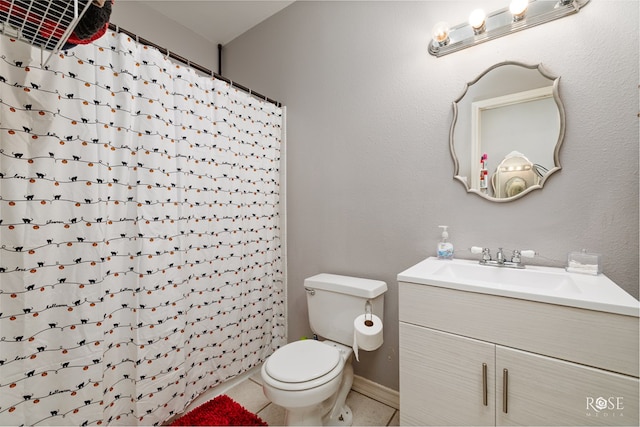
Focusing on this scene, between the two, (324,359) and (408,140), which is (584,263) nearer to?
(408,140)

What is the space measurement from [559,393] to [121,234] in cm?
178

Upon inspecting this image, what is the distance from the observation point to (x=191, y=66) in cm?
158

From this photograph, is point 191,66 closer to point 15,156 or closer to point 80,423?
point 15,156

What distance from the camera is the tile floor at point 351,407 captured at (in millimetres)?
1508

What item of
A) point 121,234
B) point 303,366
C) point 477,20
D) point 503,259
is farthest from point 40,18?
point 503,259

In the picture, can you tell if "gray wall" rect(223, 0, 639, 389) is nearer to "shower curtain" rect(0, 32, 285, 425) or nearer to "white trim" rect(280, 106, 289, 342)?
"white trim" rect(280, 106, 289, 342)

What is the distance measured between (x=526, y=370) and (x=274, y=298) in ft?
5.14

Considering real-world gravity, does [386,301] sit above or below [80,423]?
above

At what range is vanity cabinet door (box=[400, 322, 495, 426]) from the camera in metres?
0.99

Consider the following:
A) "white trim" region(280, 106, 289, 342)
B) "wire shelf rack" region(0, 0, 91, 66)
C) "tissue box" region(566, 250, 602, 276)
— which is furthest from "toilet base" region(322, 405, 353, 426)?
"wire shelf rack" region(0, 0, 91, 66)

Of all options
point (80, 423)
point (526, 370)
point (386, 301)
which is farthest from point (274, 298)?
point (526, 370)

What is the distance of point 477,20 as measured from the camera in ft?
4.29

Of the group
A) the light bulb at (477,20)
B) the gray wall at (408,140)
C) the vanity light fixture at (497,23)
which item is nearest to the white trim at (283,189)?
the gray wall at (408,140)

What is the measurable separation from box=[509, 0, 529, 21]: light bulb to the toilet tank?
1.43 metres
